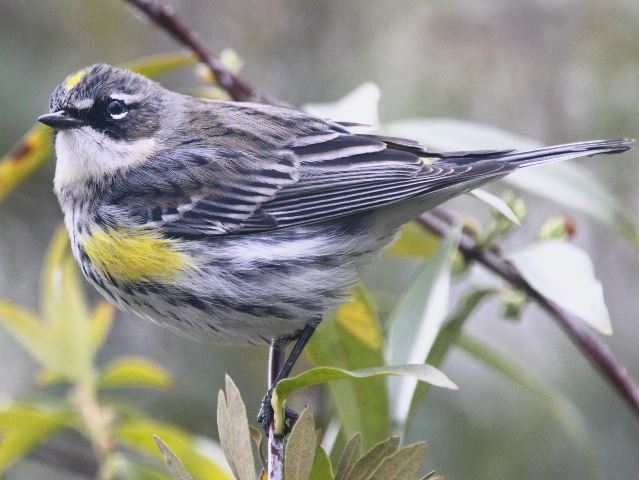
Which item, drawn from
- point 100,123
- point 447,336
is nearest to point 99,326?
point 100,123

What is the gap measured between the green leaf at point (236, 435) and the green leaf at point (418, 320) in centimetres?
61

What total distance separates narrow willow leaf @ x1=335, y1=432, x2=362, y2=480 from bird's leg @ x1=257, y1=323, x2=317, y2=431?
27.2 inches

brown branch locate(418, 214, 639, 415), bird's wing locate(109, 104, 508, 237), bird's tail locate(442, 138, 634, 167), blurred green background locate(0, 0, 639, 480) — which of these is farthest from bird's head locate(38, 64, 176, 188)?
blurred green background locate(0, 0, 639, 480)

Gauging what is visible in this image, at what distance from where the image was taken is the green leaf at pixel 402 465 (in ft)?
5.89

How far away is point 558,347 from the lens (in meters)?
4.89

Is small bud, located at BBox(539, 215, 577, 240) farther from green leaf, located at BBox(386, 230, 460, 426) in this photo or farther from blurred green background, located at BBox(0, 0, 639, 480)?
blurred green background, located at BBox(0, 0, 639, 480)

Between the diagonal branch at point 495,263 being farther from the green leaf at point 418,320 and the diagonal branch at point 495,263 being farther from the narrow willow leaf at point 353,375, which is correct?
the narrow willow leaf at point 353,375

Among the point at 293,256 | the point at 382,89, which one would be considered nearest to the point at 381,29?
the point at 382,89

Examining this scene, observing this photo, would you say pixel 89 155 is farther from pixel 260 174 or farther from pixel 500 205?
pixel 500 205

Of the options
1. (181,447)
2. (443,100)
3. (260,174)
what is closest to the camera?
(181,447)

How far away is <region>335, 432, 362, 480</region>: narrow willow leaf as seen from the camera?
1.88 metres

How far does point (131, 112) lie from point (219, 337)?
0.97 metres

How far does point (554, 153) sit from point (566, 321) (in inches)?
18.8

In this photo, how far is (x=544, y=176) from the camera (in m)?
3.17
